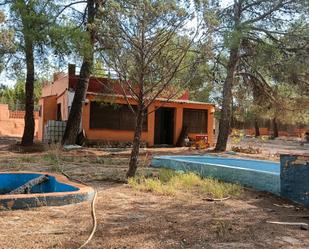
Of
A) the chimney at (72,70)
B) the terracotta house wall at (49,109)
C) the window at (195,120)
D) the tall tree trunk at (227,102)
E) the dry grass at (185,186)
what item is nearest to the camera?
the dry grass at (185,186)

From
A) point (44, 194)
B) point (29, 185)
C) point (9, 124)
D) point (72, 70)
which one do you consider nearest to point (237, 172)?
point (29, 185)

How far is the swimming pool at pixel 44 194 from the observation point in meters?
6.11

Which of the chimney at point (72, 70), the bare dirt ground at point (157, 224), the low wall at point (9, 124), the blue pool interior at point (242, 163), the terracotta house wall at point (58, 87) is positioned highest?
the chimney at point (72, 70)

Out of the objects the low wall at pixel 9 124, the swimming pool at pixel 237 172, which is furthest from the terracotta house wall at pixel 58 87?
the swimming pool at pixel 237 172

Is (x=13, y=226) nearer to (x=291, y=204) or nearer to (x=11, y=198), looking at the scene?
(x=11, y=198)

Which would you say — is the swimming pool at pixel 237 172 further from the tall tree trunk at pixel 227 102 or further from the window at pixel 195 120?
the window at pixel 195 120

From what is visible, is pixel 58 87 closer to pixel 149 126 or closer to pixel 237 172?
pixel 149 126

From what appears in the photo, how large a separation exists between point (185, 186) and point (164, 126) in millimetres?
15399

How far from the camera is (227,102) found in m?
20.2

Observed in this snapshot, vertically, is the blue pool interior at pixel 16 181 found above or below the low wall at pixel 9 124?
below

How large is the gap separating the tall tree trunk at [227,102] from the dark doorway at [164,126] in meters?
3.74

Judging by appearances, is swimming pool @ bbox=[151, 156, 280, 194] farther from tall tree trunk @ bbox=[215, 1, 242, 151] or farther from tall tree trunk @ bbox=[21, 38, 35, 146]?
tall tree trunk @ bbox=[21, 38, 35, 146]

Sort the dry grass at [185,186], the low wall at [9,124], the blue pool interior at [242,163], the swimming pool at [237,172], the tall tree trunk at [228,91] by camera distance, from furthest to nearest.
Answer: the low wall at [9,124], the tall tree trunk at [228,91], the blue pool interior at [242,163], the swimming pool at [237,172], the dry grass at [185,186]

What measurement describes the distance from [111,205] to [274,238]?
253 cm
